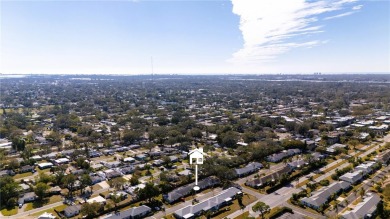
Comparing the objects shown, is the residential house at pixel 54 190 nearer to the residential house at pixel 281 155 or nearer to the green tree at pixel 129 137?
the green tree at pixel 129 137

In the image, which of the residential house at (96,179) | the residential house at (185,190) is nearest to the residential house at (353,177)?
the residential house at (185,190)

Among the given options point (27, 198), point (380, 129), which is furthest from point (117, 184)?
point (380, 129)

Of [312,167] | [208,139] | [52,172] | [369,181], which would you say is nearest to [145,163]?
[52,172]

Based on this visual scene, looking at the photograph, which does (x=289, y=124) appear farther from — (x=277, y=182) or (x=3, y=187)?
(x=3, y=187)

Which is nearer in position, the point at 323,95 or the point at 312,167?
the point at 312,167

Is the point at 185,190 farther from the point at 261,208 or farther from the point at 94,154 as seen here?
the point at 94,154
